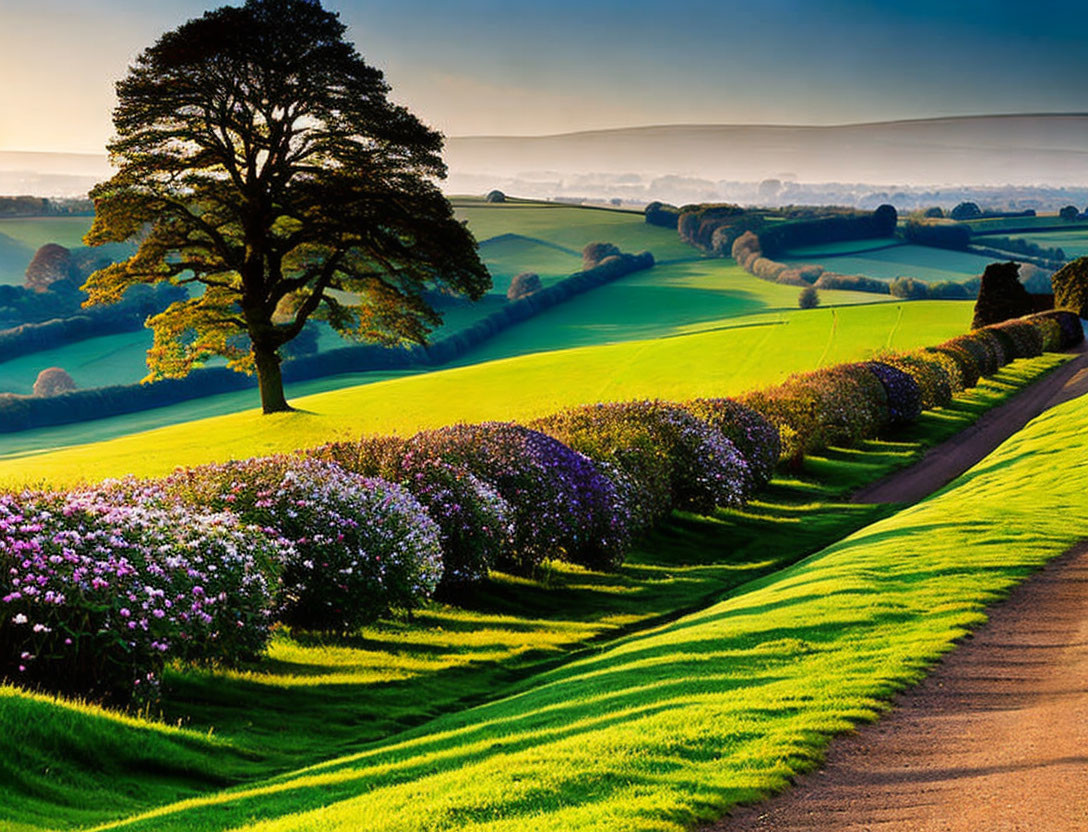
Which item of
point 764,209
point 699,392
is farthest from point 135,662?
point 764,209

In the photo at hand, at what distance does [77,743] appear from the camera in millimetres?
9359

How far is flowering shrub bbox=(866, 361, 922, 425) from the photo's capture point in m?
46.2

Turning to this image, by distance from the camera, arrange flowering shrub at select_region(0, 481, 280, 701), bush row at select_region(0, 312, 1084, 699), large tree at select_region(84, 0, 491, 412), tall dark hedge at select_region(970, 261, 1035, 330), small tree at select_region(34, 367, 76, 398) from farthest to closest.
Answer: small tree at select_region(34, 367, 76, 398) → tall dark hedge at select_region(970, 261, 1035, 330) → large tree at select_region(84, 0, 491, 412) → bush row at select_region(0, 312, 1084, 699) → flowering shrub at select_region(0, 481, 280, 701)

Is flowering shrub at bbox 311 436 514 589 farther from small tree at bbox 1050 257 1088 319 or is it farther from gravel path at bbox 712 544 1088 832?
small tree at bbox 1050 257 1088 319

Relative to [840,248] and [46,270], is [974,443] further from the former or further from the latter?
[840,248]

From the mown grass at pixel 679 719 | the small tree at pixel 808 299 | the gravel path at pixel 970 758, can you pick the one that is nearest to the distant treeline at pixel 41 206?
the small tree at pixel 808 299

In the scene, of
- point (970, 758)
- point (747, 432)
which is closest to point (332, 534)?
point (970, 758)

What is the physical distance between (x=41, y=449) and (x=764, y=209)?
12649 centimetres

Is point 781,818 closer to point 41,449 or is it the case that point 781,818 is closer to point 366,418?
point 366,418

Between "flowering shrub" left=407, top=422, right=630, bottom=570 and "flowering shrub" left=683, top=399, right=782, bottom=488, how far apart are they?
9841mm

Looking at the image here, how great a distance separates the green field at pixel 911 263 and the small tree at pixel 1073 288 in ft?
93.2

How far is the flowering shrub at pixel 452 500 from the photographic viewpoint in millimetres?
19109

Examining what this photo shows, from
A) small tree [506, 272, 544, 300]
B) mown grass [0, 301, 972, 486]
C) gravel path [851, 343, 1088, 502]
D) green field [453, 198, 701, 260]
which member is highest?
green field [453, 198, 701, 260]

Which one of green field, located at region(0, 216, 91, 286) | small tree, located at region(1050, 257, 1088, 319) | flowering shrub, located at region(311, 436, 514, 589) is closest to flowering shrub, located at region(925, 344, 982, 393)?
small tree, located at region(1050, 257, 1088, 319)
